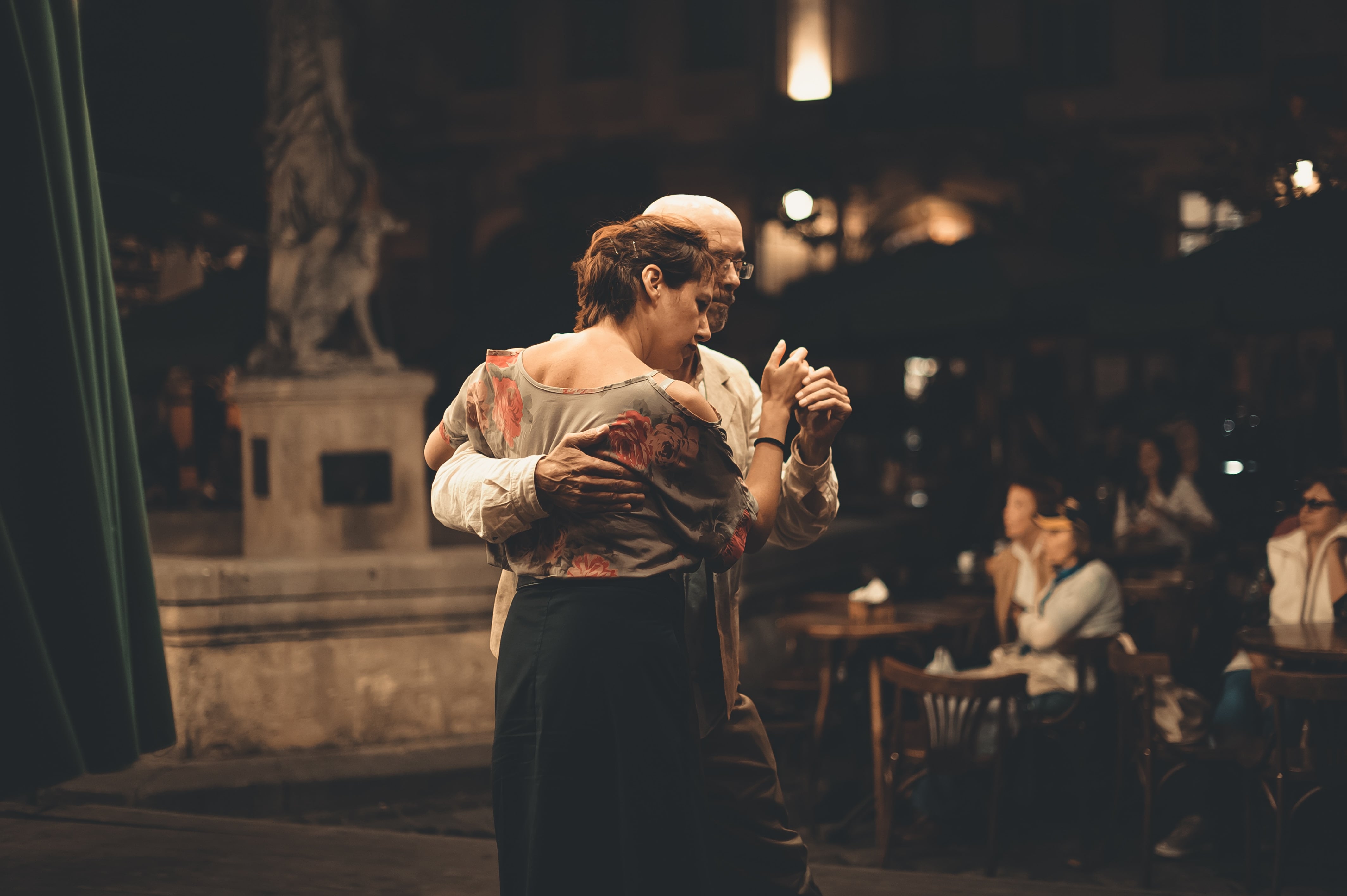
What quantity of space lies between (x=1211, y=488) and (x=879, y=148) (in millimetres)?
13242

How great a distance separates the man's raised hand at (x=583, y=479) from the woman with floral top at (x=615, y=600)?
3 centimetres

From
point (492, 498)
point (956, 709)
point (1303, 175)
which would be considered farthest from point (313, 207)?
point (1303, 175)

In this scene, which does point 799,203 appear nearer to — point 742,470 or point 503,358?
point 742,470

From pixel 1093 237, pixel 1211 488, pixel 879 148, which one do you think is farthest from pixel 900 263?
pixel 879 148

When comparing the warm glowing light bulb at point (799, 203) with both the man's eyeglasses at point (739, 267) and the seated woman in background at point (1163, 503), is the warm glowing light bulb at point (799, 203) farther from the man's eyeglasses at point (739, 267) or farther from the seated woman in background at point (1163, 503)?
the man's eyeglasses at point (739, 267)

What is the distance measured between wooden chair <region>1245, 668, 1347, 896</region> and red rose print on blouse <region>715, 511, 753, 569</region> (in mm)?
2716

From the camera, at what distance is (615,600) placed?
2508 mm

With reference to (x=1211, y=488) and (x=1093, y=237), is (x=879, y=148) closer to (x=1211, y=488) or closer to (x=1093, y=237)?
(x=1093, y=237)

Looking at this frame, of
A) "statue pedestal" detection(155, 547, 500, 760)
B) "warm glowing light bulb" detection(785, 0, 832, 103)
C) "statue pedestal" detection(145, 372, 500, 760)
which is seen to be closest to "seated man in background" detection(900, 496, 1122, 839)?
"statue pedestal" detection(145, 372, 500, 760)

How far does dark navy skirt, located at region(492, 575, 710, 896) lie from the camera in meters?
2.49

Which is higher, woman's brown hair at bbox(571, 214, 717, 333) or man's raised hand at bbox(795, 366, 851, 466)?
woman's brown hair at bbox(571, 214, 717, 333)

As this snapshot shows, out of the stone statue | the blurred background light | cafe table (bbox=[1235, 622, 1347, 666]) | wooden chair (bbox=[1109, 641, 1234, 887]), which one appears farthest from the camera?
the blurred background light

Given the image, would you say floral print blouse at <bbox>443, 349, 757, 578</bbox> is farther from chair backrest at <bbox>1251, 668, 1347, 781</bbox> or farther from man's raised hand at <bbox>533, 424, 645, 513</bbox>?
chair backrest at <bbox>1251, 668, 1347, 781</bbox>

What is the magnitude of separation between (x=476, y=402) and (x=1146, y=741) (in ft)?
10.9
